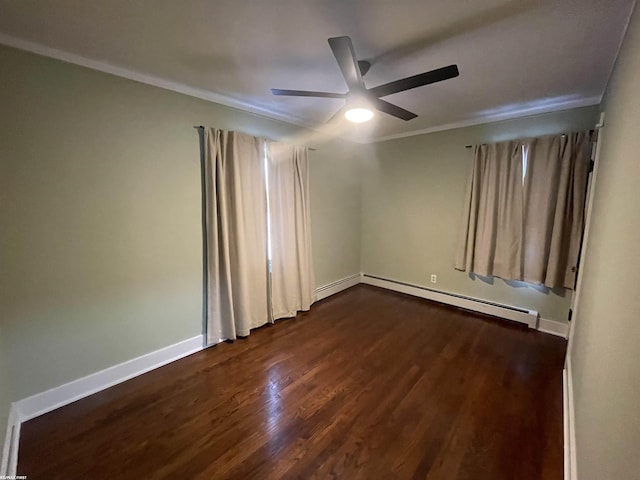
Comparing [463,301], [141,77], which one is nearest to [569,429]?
[463,301]

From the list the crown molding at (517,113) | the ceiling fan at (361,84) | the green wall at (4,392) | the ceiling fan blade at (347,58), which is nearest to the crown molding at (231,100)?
the crown molding at (517,113)

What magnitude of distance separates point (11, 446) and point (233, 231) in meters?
1.93

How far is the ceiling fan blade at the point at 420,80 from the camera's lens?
1.47 m

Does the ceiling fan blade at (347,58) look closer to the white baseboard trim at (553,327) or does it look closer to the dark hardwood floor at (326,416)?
the dark hardwood floor at (326,416)

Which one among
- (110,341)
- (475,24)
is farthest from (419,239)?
(110,341)

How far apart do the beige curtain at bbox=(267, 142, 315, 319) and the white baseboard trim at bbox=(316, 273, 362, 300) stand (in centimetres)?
44

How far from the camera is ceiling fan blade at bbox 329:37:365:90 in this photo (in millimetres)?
1341

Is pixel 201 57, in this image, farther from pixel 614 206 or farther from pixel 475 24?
pixel 614 206

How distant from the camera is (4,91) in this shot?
162 centimetres

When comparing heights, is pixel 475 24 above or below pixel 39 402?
above

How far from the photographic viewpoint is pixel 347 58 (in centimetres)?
147

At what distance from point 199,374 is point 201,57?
2.43 metres

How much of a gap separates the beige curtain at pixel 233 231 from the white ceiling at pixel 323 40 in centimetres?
54

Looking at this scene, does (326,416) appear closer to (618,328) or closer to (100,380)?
(618,328)
